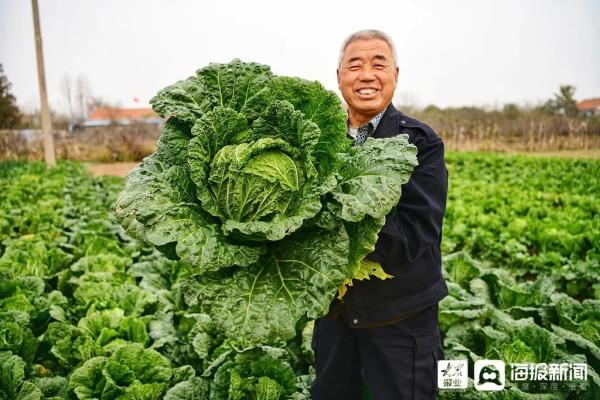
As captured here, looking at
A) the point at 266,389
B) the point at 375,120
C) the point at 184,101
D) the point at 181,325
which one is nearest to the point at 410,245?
the point at 375,120

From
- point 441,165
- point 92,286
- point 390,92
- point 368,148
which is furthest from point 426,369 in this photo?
point 92,286

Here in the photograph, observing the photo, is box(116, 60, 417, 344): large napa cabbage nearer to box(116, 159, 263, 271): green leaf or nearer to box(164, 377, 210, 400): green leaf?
box(116, 159, 263, 271): green leaf

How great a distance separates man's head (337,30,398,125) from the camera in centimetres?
213

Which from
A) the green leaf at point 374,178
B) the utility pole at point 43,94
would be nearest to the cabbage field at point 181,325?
the green leaf at point 374,178

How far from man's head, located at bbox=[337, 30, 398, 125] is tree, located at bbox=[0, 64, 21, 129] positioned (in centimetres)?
2831

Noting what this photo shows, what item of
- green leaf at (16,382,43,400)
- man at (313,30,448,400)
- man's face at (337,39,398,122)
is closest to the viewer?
man at (313,30,448,400)

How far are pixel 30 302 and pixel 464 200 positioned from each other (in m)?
8.49

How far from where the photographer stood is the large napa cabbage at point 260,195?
1539mm

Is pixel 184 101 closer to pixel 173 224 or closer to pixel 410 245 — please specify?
pixel 173 224

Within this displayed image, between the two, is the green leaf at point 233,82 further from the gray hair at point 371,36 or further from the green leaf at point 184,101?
the gray hair at point 371,36

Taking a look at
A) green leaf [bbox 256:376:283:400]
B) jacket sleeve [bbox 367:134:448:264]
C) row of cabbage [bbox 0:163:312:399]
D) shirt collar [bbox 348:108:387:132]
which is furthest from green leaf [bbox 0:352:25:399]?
shirt collar [bbox 348:108:387:132]

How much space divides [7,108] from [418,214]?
2934 centimetres

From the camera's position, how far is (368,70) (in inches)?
84.0

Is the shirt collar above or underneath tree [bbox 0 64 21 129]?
underneath
